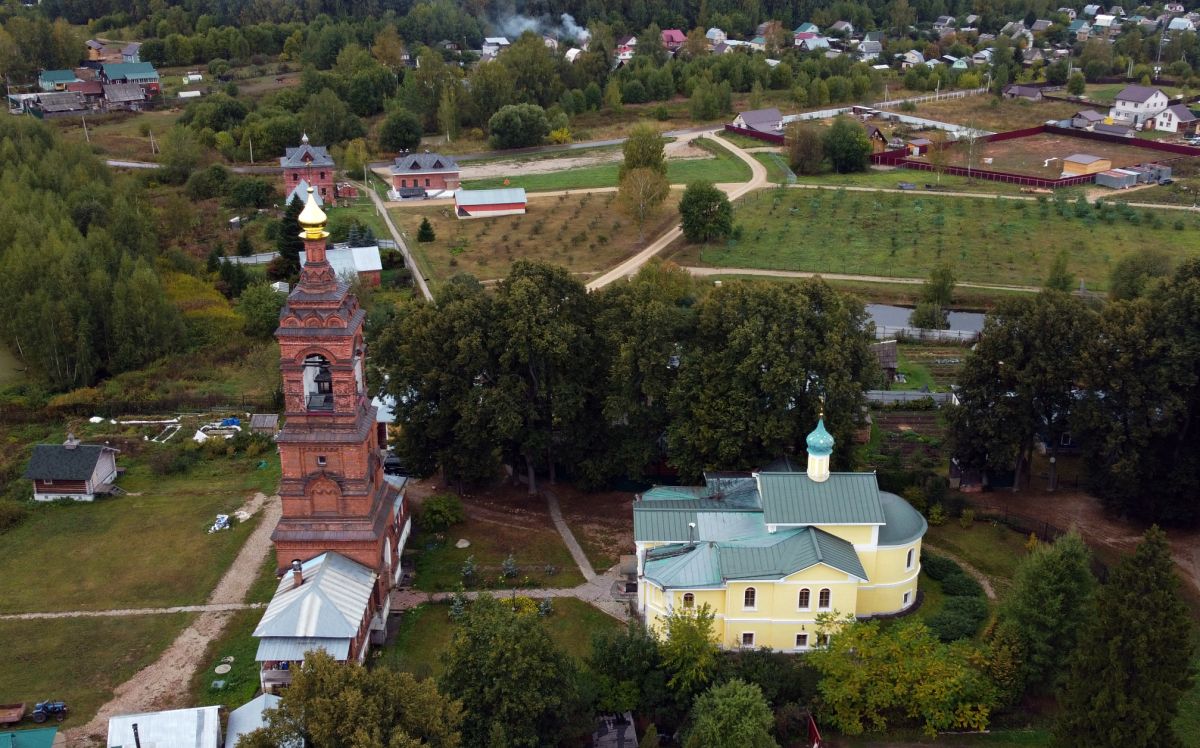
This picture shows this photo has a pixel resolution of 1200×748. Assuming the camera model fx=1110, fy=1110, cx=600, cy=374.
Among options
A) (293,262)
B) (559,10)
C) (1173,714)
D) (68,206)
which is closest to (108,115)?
(68,206)

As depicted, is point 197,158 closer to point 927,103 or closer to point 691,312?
point 691,312

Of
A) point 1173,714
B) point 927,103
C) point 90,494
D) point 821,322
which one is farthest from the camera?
point 927,103

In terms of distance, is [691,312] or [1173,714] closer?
[1173,714]

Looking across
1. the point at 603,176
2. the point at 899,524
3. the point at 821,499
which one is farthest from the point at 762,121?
the point at 821,499

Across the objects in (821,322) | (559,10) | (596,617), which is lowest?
(596,617)

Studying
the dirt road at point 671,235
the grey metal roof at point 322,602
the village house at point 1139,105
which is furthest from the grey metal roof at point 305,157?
the village house at point 1139,105
